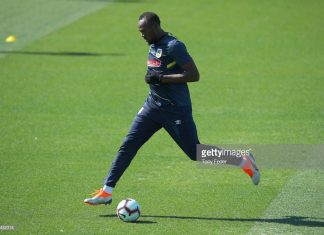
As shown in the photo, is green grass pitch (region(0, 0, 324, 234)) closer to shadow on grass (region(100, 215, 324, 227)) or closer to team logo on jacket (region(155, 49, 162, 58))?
shadow on grass (region(100, 215, 324, 227))

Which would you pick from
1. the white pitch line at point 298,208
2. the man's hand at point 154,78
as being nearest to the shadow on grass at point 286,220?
the white pitch line at point 298,208

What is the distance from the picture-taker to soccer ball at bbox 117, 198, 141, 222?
31.7 feet

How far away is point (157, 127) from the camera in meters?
10.2

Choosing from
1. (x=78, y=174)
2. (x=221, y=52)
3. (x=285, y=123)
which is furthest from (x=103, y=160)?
(x=221, y=52)

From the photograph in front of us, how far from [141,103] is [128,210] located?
6.33 metres

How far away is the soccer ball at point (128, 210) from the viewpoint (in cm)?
967

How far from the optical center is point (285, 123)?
14.4 meters

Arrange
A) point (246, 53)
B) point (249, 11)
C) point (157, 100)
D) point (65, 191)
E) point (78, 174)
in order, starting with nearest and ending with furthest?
point (157, 100), point (65, 191), point (78, 174), point (246, 53), point (249, 11)

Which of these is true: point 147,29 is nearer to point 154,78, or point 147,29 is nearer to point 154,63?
point 154,63

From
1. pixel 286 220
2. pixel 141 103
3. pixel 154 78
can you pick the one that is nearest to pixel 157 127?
pixel 154 78

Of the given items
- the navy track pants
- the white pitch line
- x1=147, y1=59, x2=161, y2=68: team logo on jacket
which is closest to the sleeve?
x1=147, y1=59, x2=161, y2=68: team logo on jacket

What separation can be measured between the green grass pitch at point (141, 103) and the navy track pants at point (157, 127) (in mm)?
677

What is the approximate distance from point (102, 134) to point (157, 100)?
3.91 metres

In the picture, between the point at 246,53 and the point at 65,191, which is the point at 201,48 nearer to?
the point at 246,53
